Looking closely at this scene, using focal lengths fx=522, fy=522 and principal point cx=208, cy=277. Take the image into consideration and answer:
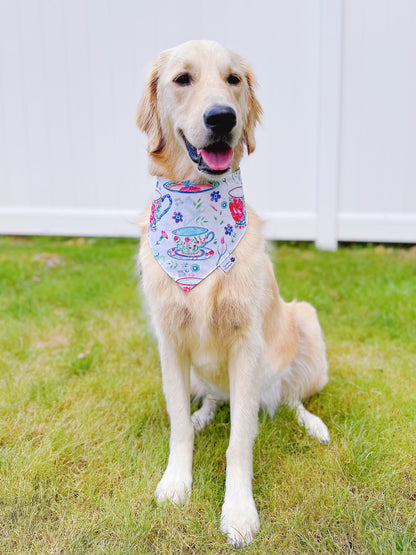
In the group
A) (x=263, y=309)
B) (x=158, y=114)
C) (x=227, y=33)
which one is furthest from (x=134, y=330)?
(x=227, y=33)

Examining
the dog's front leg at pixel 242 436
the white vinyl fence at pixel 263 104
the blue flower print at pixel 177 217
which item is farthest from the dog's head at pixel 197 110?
the white vinyl fence at pixel 263 104

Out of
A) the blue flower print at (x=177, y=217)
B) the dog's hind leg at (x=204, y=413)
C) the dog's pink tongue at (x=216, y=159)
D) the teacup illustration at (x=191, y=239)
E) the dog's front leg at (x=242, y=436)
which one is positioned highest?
the dog's pink tongue at (x=216, y=159)

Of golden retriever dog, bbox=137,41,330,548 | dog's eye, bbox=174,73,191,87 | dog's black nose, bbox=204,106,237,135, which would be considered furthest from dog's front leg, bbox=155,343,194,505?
dog's eye, bbox=174,73,191,87

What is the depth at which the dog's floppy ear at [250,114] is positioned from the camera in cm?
200

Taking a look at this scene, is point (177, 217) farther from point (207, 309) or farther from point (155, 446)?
point (155, 446)

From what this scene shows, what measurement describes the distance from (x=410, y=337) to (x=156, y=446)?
1763 mm

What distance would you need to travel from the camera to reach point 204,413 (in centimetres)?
233

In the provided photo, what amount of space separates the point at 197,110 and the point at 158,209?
0.41 metres

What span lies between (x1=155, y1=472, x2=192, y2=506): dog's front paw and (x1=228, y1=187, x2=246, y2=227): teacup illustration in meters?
0.93

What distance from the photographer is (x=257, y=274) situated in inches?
74.0

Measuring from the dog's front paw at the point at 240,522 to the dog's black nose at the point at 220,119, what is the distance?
3.97ft

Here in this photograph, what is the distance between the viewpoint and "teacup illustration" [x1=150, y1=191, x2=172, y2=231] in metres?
1.91

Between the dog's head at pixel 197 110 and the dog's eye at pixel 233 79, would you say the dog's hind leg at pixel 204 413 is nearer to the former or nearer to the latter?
the dog's head at pixel 197 110

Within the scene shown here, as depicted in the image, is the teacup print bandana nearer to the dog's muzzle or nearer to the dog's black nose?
the dog's muzzle
